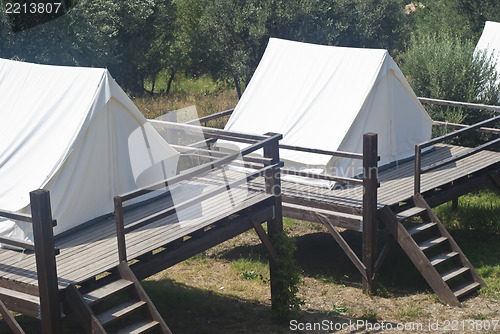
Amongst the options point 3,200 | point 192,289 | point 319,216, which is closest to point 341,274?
point 319,216

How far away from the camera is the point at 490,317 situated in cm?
903

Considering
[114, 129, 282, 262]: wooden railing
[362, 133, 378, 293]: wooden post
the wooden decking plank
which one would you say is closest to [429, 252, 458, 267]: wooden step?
[362, 133, 378, 293]: wooden post

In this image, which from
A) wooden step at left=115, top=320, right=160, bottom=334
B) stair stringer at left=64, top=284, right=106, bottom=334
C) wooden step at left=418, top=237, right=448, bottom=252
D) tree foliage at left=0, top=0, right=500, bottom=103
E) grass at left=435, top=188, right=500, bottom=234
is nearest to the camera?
stair stringer at left=64, top=284, right=106, bottom=334

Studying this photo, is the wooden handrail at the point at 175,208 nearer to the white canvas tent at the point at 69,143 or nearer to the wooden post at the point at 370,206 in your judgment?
the white canvas tent at the point at 69,143

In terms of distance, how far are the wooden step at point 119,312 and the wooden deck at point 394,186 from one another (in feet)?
11.9

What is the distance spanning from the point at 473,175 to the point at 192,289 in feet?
15.5

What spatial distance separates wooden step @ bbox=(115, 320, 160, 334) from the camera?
701 cm

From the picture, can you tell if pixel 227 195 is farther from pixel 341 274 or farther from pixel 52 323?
pixel 52 323

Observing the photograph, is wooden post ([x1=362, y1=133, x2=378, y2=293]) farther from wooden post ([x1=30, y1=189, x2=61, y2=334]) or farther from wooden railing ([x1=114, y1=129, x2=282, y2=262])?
wooden post ([x1=30, y1=189, x2=61, y2=334])

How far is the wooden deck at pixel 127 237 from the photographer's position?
720 centimetres

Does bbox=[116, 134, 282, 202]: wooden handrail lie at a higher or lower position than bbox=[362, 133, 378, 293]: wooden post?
higher

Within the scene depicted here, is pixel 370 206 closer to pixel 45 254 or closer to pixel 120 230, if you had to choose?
pixel 120 230

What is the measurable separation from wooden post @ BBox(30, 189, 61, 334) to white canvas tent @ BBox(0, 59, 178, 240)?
1539 mm

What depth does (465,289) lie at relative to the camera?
9656mm
